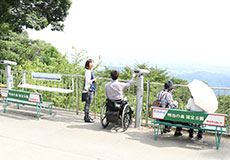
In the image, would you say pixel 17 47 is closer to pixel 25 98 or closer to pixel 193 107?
pixel 25 98

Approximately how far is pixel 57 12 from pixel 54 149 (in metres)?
13.1

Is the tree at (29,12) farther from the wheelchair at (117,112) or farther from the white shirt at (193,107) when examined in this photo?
the white shirt at (193,107)

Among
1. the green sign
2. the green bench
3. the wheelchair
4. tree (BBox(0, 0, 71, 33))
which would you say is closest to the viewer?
the green sign

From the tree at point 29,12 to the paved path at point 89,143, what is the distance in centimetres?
911

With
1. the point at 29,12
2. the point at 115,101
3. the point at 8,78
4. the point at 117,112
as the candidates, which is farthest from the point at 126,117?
the point at 29,12

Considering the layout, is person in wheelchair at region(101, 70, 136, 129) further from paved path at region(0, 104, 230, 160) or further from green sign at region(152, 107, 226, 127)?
green sign at region(152, 107, 226, 127)

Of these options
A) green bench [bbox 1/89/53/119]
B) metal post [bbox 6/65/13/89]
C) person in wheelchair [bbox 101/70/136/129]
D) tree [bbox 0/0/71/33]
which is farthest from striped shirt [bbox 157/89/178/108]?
tree [bbox 0/0/71/33]

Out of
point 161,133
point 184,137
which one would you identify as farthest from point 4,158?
point 184,137

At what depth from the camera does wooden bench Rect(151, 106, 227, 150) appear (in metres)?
5.13

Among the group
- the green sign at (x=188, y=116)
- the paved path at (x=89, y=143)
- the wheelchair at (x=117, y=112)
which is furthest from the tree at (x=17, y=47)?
the green sign at (x=188, y=116)

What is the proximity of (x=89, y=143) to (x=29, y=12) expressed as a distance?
11846 millimetres

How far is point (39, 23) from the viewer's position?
15195mm

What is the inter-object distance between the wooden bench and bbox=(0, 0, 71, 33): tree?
11.3m

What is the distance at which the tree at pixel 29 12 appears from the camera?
14.8 m
